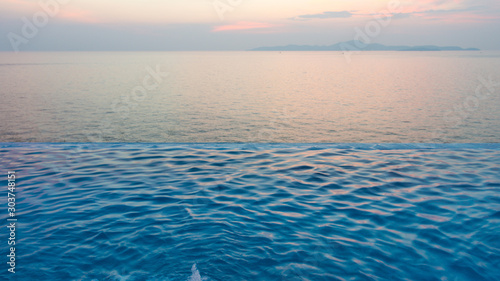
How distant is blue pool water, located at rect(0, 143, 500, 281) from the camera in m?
5.44

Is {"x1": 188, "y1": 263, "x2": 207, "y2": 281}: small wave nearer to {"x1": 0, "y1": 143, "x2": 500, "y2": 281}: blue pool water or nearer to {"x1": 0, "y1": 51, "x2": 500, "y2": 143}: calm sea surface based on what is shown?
{"x1": 0, "y1": 143, "x2": 500, "y2": 281}: blue pool water

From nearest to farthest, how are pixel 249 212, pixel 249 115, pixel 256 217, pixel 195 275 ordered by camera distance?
pixel 195 275, pixel 256 217, pixel 249 212, pixel 249 115

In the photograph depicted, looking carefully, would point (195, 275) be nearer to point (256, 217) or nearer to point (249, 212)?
point (256, 217)

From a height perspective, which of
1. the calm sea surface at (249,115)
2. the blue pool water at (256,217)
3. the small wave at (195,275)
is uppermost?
the calm sea surface at (249,115)

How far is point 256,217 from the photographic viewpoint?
23.2 feet

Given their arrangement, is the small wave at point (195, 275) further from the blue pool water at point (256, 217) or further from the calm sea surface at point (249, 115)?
the calm sea surface at point (249, 115)

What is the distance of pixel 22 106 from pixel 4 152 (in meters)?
17.1

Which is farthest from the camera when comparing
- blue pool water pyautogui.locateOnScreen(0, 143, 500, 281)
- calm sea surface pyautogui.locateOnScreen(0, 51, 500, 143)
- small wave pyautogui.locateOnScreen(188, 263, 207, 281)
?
calm sea surface pyautogui.locateOnScreen(0, 51, 500, 143)

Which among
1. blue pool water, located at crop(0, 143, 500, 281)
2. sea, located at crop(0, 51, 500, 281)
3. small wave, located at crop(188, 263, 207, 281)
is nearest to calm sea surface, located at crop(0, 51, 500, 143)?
sea, located at crop(0, 51, 500, 281)

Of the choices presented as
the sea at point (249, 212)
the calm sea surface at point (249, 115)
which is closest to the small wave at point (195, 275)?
the sea at point (249, 212)

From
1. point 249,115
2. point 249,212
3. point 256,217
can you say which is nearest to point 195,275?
point 256,217

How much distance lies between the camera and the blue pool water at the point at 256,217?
544cm

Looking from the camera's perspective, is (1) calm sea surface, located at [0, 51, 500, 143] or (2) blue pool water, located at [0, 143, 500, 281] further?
(1) calm sea surface, located at [0, 51, 500, 143]

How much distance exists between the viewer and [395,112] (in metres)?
25.1
